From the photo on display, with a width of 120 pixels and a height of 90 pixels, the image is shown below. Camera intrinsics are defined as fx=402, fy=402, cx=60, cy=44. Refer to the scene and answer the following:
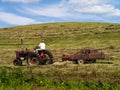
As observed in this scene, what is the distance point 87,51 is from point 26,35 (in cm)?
4139

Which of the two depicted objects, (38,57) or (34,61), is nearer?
(38,57)

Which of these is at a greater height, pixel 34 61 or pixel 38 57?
pixel 38 57

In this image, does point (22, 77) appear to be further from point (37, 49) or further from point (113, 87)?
point (37, 49)

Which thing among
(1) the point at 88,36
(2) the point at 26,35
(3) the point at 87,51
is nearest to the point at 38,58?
(3) the point at 87,51

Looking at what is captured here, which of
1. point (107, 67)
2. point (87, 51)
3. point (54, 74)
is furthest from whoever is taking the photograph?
A: point (87, 51)

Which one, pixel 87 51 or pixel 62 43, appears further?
pixel 62 43

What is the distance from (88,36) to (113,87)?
147 ft

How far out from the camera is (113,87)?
16.2 meters

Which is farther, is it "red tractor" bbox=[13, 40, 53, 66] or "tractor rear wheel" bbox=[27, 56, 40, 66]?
"tractor rear wheel" bbox=[27, 56, 40, 66]

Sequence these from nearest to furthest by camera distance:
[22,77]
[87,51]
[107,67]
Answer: [22,77] < [107,67] < [87,51]

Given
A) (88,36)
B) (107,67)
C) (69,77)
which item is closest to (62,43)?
(88,36)

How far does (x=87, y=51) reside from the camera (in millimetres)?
29484

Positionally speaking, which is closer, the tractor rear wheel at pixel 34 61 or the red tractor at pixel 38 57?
the red tractor at pixel 38 57

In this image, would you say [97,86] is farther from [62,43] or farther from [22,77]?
[62,43]
